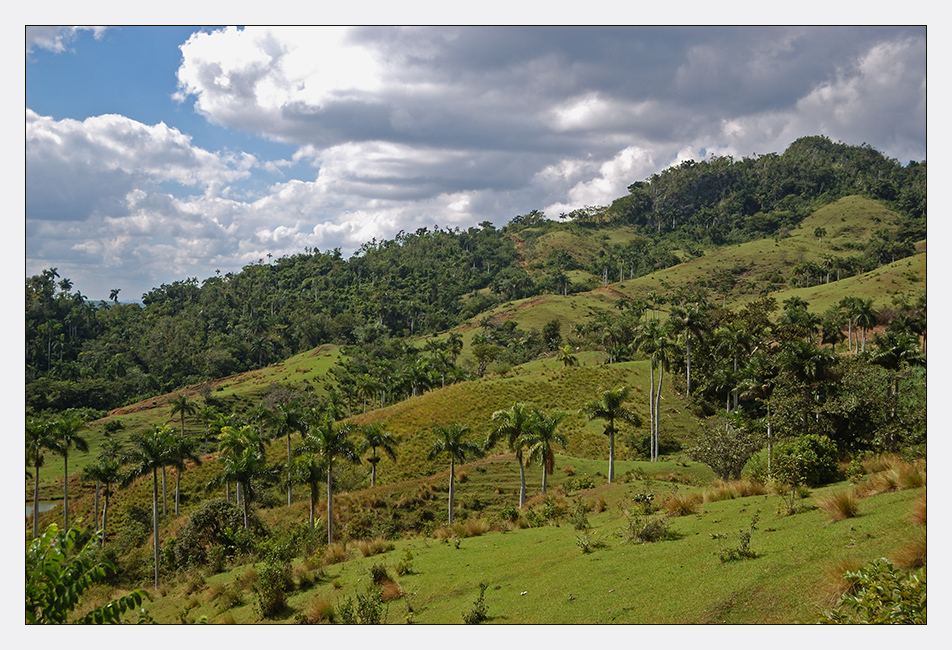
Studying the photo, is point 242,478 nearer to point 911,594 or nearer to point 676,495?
point 676,495

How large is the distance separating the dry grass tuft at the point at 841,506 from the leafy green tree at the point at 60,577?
13919 millimetres

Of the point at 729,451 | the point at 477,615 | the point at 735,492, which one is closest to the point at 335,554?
the point at 477,615

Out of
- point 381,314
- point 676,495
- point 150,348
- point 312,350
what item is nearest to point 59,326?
point 150,348

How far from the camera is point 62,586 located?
7.79 metres

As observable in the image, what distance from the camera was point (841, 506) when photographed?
13.5 metres

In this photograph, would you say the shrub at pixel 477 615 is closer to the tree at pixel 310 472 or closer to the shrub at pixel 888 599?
the shrub at pixel 888 599

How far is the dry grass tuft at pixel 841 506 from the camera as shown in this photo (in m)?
13.5

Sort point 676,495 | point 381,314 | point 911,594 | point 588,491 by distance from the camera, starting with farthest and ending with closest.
Answer: point 381,314, point 588,491, point 676,495, point 911,594

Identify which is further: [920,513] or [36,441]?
[36,441]

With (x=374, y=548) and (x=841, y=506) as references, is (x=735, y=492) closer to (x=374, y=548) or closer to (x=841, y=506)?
(x=841, y=506)

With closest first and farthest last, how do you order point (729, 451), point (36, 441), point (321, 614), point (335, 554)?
1. point (321, 614)
2. point (335, 554)
3. point (729, 451)
4. point (36, 441)

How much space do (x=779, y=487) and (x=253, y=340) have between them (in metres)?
163

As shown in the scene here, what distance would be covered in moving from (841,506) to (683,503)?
6028 mm

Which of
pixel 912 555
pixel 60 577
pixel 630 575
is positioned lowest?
pixel 630 575
